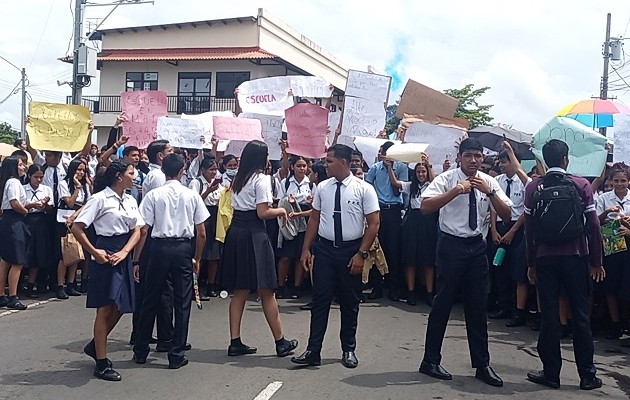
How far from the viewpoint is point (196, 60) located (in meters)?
34.8

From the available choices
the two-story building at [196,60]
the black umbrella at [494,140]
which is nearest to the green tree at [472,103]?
the two-story building at [196,60]

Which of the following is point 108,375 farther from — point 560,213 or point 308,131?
point 308,131

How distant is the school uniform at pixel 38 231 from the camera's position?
9.47 metres

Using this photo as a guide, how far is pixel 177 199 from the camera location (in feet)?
21.6

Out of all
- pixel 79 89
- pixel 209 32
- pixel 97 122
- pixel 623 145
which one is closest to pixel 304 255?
pixel 623 145

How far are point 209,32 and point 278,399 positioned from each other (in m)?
32.0

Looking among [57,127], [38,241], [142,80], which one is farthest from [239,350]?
[142,80]

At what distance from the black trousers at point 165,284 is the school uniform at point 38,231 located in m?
3.73

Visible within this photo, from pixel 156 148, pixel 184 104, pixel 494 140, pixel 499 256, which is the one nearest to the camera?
pixel 156 148

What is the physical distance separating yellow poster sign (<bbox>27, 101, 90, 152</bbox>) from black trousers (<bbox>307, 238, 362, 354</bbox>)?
16.5ft

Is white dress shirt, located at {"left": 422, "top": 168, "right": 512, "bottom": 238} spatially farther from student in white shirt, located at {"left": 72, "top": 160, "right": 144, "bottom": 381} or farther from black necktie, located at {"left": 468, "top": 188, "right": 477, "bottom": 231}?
student in white shirt, located at {"left": 72, "top": 160, "right": 144, "bottom": 381}

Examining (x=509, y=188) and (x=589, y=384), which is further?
(x=509, y=188)

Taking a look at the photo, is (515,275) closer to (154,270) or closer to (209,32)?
(154,270)

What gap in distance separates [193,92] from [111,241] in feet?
101
